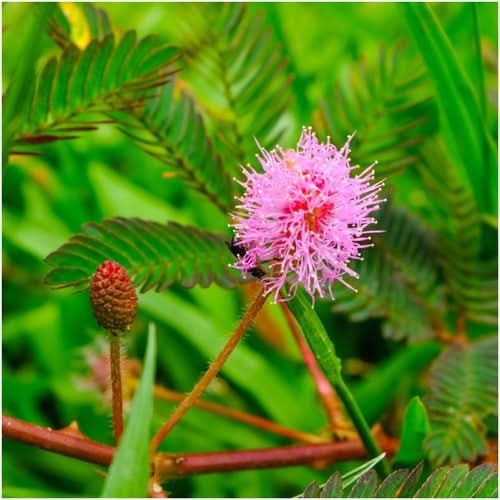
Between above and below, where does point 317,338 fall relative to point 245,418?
above

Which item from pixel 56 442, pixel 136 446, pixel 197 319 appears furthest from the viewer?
pixel 197 319

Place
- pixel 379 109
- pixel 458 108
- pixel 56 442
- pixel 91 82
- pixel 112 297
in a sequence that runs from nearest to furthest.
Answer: pixel 112 297 → pixel 56 442 → pixel 91 82 → pixel 458 108 → pixel 379 109

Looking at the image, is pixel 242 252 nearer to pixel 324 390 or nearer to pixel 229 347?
pixel 229 347

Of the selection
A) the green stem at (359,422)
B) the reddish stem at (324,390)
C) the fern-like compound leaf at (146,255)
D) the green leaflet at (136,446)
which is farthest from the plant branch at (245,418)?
the green leaflet at (136,446)

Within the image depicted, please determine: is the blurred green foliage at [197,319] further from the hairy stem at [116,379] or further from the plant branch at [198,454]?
the hairy stem at [116,379]

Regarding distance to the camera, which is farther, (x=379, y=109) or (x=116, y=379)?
(x=379, y=109)

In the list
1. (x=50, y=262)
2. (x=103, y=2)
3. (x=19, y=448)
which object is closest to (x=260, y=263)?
(x=50, y=262)

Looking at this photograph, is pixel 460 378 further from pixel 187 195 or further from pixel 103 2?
pixel 103 2

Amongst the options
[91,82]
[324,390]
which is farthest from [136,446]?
[324,390]
